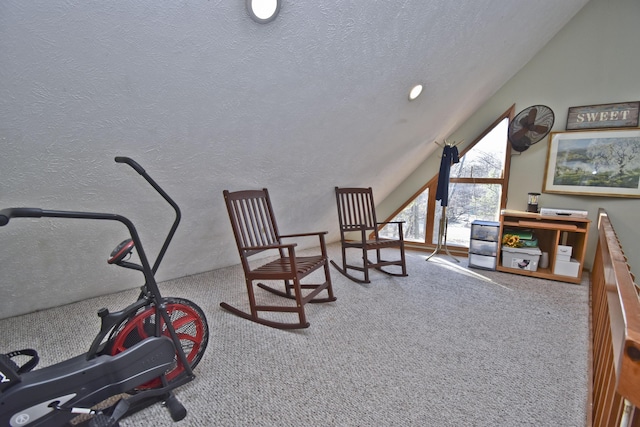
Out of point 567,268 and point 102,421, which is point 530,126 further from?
point 102,421

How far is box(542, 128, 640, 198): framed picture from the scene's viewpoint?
3.06 metres

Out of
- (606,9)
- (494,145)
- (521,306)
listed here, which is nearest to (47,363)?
(521,306)

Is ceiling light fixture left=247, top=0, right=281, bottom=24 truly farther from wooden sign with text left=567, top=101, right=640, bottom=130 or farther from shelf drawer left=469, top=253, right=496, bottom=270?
wooden sign with text left=567, top=101, right=640, bottom=130

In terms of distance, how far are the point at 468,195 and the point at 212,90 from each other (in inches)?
143

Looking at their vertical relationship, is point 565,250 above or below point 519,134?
below

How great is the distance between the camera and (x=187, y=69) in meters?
1.39

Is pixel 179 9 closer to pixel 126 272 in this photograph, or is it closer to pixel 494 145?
pixel 126 272

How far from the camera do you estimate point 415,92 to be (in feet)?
8.38

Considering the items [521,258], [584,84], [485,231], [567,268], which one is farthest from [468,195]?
[584,84]

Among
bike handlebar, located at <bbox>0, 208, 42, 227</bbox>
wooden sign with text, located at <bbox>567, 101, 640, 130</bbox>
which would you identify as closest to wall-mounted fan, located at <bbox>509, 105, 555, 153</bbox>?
wooden sign with text, located at <bbox>567, 101, 640, 130</bbox>

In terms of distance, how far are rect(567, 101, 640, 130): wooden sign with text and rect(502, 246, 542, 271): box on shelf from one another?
59.1 inches

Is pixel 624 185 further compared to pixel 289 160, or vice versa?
pixel 624 185

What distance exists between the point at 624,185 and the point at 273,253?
13.2ft

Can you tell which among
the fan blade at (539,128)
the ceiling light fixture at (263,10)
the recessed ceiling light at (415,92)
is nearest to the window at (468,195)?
the fan blade at (539,128)
